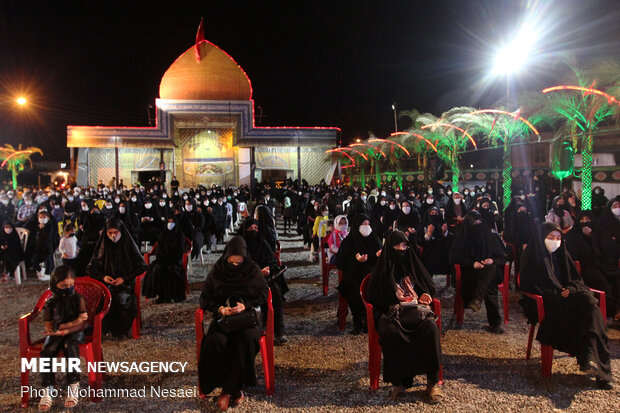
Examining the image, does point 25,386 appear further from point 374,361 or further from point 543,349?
point 543,349

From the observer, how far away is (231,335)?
385cm

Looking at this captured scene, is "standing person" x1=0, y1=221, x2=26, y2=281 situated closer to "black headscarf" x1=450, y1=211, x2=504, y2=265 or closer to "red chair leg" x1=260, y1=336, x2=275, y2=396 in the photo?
"red chair leg" x1=260, y1=336, x2=275, y2=396

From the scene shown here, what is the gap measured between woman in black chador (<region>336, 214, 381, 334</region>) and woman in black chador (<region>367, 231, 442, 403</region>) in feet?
3.22

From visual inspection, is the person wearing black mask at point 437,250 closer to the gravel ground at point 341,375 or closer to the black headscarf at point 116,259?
the gravel ground at point 341,375

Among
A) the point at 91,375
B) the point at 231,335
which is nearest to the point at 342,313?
the point at 231,335

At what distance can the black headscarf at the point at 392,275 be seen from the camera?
4188 mm

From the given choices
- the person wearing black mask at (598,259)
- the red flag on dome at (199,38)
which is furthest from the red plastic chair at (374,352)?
the red flag on dome at (199,38)

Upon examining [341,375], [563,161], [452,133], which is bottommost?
[341,375]

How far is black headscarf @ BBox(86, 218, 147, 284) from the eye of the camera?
5285 millimetres

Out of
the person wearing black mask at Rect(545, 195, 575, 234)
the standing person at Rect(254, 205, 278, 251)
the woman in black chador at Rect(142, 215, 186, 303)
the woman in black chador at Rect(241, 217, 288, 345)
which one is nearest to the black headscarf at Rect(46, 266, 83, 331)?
the woman in black chador at Rect(241, 217, 288, 345)

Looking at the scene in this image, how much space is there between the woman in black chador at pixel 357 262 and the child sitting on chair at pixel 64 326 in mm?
2736

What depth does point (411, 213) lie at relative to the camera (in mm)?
9391

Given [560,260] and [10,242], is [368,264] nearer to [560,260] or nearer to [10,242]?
[560,260]

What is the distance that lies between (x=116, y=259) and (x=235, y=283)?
192cm
